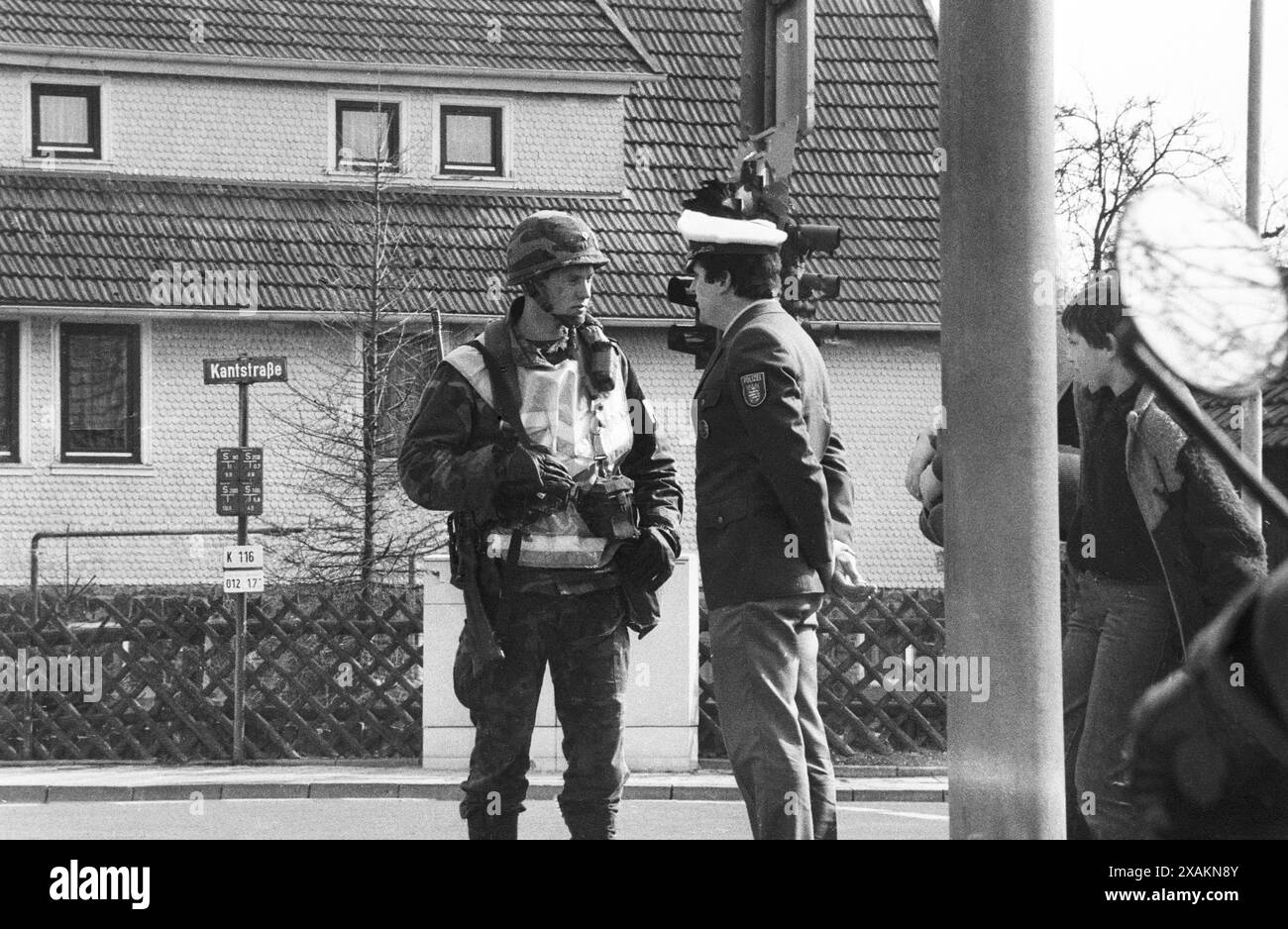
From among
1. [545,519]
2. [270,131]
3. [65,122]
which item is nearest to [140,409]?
[65,122]

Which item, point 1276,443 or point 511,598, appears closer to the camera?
point 511,598

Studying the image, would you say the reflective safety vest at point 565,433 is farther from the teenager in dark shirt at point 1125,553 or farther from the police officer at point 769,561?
the teenager in dark shirt at point 1125,553

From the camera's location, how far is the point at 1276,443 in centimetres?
2562

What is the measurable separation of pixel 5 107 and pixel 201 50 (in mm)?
2554

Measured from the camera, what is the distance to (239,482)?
1352 centimetres

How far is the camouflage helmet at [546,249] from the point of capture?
6012 mm

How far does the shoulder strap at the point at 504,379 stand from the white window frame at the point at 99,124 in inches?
805

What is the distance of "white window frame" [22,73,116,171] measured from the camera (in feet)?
82.2

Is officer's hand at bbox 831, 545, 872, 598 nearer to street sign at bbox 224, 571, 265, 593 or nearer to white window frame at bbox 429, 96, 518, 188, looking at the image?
street sign at bbox 224, 571, 265, 593

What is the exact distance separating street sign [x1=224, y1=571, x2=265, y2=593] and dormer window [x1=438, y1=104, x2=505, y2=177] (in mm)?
13590

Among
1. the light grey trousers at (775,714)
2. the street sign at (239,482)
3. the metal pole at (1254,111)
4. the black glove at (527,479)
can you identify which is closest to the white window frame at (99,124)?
the street sign at (239,482)

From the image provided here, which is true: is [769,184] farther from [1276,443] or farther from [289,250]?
[1276,443]

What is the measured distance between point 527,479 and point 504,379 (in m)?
0.38
